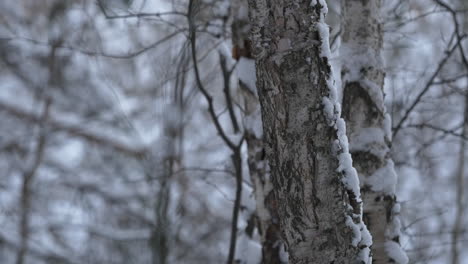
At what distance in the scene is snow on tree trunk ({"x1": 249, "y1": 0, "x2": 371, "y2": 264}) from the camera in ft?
5.52

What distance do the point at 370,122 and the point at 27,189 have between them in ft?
24.1

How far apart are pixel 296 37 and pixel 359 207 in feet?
1.95

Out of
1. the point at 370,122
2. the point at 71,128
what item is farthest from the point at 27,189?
the point at 370,122

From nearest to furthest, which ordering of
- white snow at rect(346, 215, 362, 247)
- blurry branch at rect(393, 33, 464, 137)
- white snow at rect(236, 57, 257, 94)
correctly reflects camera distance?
white snow at rect(346, 215, 362, 247) < white snow at rect(236, 57, 257, 94) < blurry branch at rect(393, 33, 464, 137)

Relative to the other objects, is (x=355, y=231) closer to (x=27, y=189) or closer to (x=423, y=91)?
(x=423, y=91)

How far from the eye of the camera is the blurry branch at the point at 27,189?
7949 mm

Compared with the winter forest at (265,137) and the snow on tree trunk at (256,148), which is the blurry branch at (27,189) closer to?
the winter forest at (265,137)

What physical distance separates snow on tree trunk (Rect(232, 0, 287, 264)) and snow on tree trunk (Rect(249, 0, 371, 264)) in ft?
3.70

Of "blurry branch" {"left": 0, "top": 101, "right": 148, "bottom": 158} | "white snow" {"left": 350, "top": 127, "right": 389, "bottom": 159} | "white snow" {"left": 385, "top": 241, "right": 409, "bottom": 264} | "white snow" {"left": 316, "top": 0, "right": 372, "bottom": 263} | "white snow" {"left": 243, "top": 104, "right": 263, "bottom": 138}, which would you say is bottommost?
"white snow" {"left": 385, "top": 241, "right": 409, "bottom": 264}

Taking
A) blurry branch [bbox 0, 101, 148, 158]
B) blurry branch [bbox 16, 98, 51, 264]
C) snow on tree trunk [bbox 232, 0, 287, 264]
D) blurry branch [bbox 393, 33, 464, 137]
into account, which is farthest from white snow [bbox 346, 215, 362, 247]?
blurry branch [bbox 0, 101, 148, 158]

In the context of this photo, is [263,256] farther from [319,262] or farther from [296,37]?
[296,37]

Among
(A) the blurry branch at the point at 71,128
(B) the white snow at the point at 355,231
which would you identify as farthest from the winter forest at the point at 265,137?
(A) the blurry branch at the point at 71,128

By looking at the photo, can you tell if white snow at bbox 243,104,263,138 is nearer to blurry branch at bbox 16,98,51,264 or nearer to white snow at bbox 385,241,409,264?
white snow at bbox 385,241,409,264

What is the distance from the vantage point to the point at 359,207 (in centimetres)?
174
